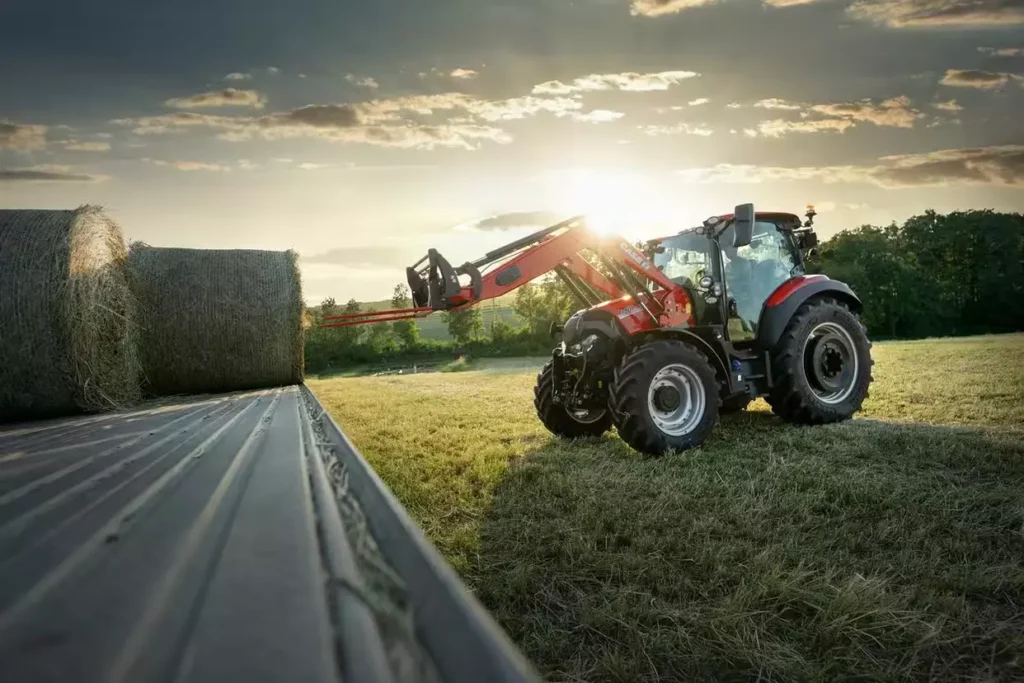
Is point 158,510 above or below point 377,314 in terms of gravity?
below

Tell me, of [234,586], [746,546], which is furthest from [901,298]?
[234,586]

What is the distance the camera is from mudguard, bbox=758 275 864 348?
6238 millimetres

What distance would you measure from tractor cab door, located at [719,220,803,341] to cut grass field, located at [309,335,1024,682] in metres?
0.98

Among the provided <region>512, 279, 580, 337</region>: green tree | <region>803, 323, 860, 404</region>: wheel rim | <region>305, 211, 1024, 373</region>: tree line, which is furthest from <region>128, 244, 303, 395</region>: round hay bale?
<region>305, 211, 1024, 373</region>: tree line

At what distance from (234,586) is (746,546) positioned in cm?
251

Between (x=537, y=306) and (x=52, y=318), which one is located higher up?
(x=537, y=306)

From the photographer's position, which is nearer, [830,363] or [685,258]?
[685,258]

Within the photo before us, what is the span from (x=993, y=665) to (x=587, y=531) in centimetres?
164

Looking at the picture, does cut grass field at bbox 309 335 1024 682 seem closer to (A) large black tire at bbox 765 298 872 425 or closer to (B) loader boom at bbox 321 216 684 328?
(A) large black tire at bbox 765 298 872 425

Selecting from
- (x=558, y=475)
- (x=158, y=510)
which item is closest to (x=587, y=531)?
(x=558, y=475)

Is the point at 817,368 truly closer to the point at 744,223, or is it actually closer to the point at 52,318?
the point at 744,223

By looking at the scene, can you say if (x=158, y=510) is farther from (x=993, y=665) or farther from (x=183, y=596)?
(x=993, y=665)

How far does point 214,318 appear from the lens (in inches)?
305

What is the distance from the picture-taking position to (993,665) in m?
2.18
